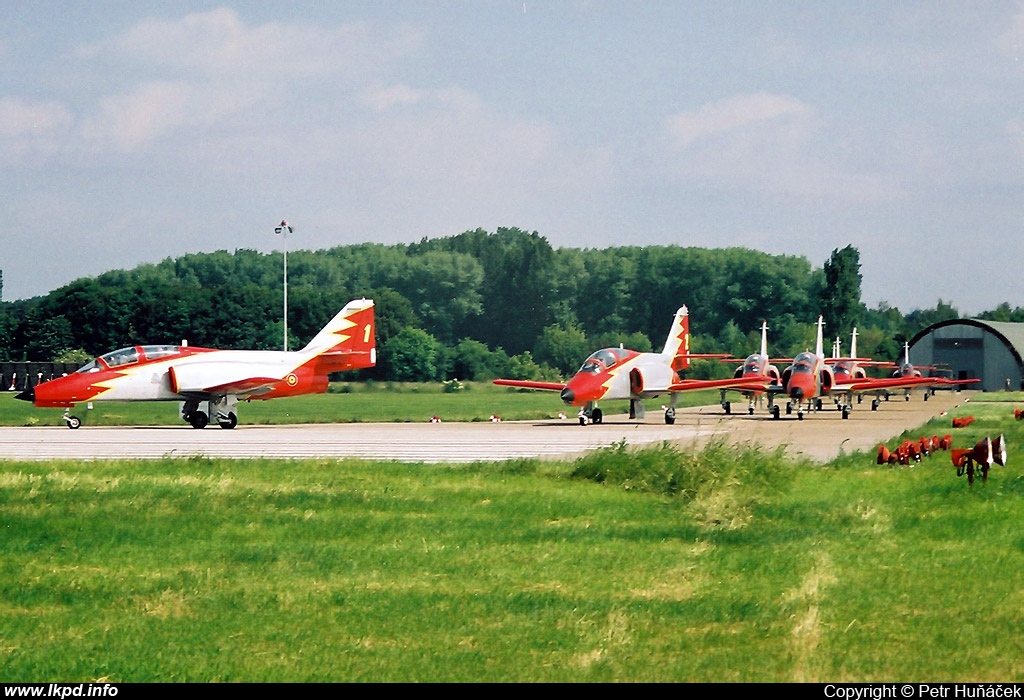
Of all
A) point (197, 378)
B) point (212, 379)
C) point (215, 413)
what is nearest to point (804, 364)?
point (215, 413)

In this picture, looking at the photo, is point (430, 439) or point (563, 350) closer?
point (430, 439)

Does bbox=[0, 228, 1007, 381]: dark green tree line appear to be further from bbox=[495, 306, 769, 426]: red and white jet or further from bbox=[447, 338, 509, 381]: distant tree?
bbox=[495, 306, 769, 426]: red and white jet

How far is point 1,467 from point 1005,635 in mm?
13686

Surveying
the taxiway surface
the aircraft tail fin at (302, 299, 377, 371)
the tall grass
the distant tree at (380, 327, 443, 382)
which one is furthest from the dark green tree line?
the taxiway surface

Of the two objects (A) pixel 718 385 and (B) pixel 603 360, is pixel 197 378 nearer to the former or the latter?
(B) pixel 603 360

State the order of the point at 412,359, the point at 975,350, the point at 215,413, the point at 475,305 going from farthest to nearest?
the point at 475,305
the point at 975,350
the point at 412,359
the point at 215,413

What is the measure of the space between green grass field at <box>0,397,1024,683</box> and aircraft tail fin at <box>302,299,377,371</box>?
790 inches

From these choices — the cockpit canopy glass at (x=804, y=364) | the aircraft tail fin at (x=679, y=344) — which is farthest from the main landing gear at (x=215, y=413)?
the cockpit canopy glass at (x=804, y=364)

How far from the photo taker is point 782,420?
134 feet

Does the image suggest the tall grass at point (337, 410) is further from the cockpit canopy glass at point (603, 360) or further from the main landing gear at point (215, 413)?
the cockpit canopy glass at point (603, 360)

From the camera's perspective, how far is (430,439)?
2741 cm

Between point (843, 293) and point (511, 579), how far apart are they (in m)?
80.4

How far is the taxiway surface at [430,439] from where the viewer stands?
2227 centimetres

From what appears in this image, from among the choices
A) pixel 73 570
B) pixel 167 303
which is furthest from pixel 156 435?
pixel 167 303
